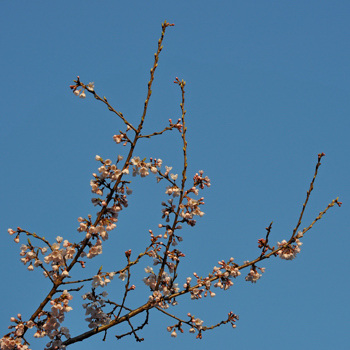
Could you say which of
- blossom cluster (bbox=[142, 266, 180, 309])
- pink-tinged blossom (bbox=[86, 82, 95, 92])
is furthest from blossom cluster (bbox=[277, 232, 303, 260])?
pink-tinged blossom (bbox=[86, 82, 95, 92])

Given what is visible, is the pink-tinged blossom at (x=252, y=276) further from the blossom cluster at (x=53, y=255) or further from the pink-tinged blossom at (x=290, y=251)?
the blossom cluster at (x=53, y=255)

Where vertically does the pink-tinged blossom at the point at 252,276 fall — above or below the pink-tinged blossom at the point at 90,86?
below

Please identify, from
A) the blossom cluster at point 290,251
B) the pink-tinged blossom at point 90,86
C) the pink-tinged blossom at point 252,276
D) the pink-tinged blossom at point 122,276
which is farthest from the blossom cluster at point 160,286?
the pink-tinged blossom at point 90,86

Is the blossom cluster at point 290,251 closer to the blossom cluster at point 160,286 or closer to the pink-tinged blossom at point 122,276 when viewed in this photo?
the blossom cluster at point 160,286


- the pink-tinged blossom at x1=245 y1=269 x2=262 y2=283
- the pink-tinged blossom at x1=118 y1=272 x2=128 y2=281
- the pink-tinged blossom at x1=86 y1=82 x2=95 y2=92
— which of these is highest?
the pink-tinged blossom at x1=86 y1=82 x2=95 y2=92

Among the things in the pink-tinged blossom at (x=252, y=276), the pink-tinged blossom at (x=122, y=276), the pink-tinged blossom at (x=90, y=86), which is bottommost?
the pink-tinged blossom at (x=252, y=276)

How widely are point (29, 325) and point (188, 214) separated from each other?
2.77 m

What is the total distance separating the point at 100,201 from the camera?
265 inches

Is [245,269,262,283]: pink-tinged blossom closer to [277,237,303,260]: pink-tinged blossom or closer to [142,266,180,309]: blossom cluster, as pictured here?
[277,237,303,260]: pink-tinged blossom

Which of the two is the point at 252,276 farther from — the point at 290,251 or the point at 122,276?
the point at 122,276

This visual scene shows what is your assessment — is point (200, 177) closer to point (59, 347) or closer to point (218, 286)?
point (218, 286)

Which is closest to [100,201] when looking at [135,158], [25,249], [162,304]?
[135,158]

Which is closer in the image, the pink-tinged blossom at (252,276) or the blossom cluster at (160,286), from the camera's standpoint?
the blossom cluster at (160,286)

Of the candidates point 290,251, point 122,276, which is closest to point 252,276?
point 290,251
